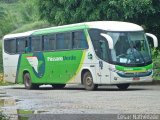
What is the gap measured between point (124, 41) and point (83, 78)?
2.87 m

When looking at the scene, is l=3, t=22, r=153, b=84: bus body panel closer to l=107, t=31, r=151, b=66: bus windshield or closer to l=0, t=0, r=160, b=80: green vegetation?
l=107, t=31, r=151, b=66: bus windshield

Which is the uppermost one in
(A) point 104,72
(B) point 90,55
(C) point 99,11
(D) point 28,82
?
(C) point 99,11

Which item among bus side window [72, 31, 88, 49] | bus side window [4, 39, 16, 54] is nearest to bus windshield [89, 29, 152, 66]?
bus side window [72, 31, 88, 49]

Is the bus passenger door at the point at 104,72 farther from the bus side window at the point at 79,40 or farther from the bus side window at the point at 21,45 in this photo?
the bus side window at the point at 21,45

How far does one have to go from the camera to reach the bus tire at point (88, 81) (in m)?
23.4

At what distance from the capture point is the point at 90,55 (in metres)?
23.1

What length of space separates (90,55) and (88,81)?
1.27m

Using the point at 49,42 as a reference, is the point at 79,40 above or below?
above

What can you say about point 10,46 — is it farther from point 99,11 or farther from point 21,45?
point 99,11

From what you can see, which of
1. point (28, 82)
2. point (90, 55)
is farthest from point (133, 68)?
point (28, 82)

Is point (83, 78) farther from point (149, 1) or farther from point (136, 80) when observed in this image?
point (149, 1)

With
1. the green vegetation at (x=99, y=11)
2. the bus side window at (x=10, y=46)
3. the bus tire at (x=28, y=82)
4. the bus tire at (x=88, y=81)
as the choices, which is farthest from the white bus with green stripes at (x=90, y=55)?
the bus side window at (x=10, y=46)

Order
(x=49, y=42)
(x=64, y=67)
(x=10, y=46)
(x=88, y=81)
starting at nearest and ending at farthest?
1. (x=88, y=81)
2. (x=64, y=67)
3. (x=49, y=42)
4. (x=10, y=46)

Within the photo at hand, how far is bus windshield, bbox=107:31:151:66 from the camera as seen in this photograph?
2223 centimetres
